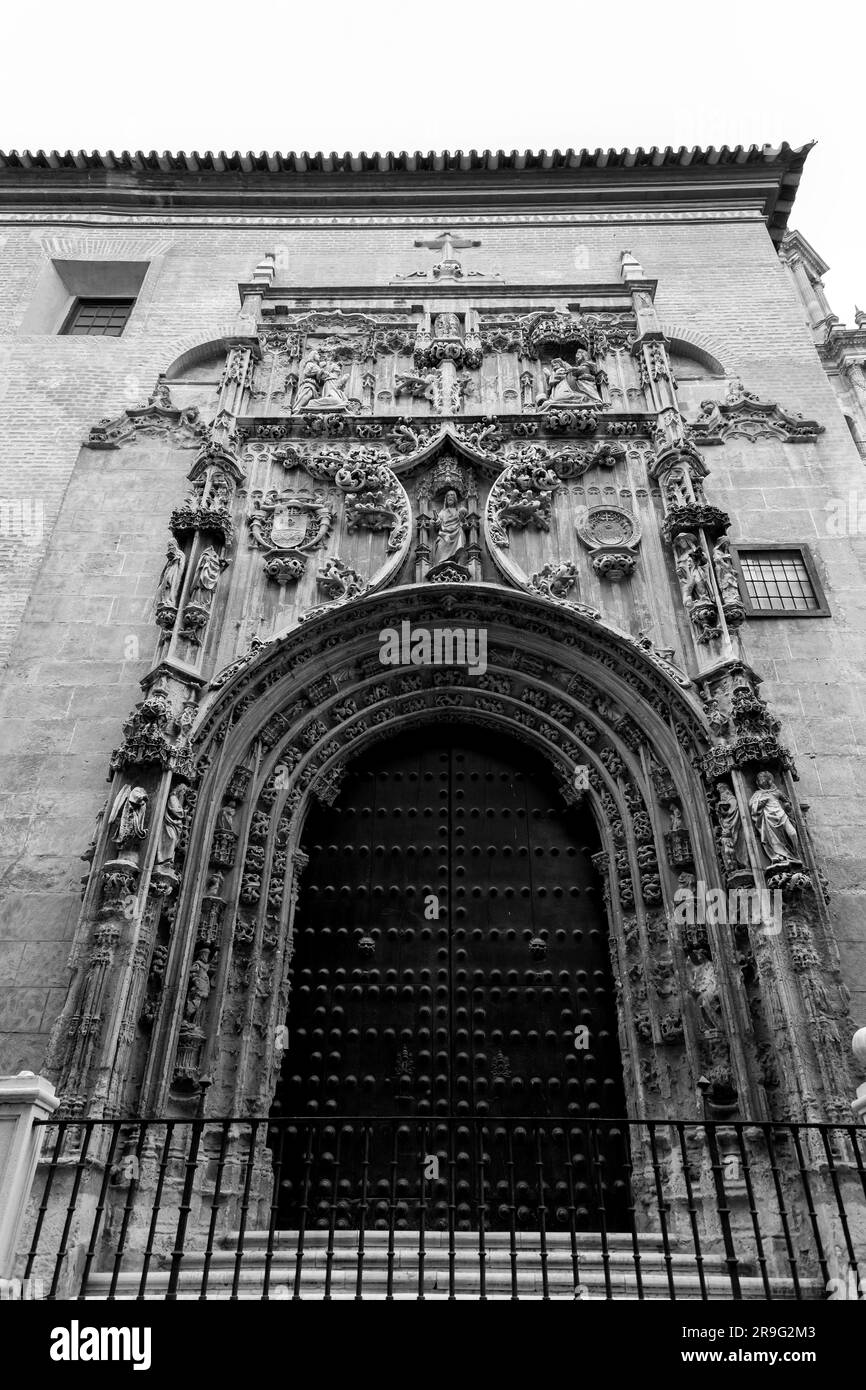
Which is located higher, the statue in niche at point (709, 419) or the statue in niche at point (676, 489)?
the statue in niche at point (709, 419)

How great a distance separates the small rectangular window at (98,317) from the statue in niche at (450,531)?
6.80 m

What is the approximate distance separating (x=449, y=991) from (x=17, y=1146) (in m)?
3.54

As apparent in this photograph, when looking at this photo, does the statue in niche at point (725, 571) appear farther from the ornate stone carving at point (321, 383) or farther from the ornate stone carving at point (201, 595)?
the ornate stone carving at point (201, 595)

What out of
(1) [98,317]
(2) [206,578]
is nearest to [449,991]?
(2) [206,578]

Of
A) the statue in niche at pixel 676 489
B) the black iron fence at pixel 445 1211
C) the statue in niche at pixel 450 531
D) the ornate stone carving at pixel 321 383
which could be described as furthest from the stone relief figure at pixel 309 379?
the black iron fence at pixel 445 1211

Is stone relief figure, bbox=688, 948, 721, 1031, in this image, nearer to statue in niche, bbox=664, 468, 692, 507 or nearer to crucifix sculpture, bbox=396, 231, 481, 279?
statue in niche, bbox=664, 468, 692, 507

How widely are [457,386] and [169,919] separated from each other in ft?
24.0

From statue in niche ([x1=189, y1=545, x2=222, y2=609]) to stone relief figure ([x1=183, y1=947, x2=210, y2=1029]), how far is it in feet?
10.9

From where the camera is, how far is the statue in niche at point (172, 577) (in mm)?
9039

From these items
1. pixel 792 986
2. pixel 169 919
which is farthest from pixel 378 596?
pixel 792 986

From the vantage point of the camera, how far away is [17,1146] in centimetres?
527

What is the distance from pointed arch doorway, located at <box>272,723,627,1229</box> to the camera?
7.01 m

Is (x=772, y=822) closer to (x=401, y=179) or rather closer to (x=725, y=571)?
(x=725, y=571)

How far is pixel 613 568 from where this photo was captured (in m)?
9.59
